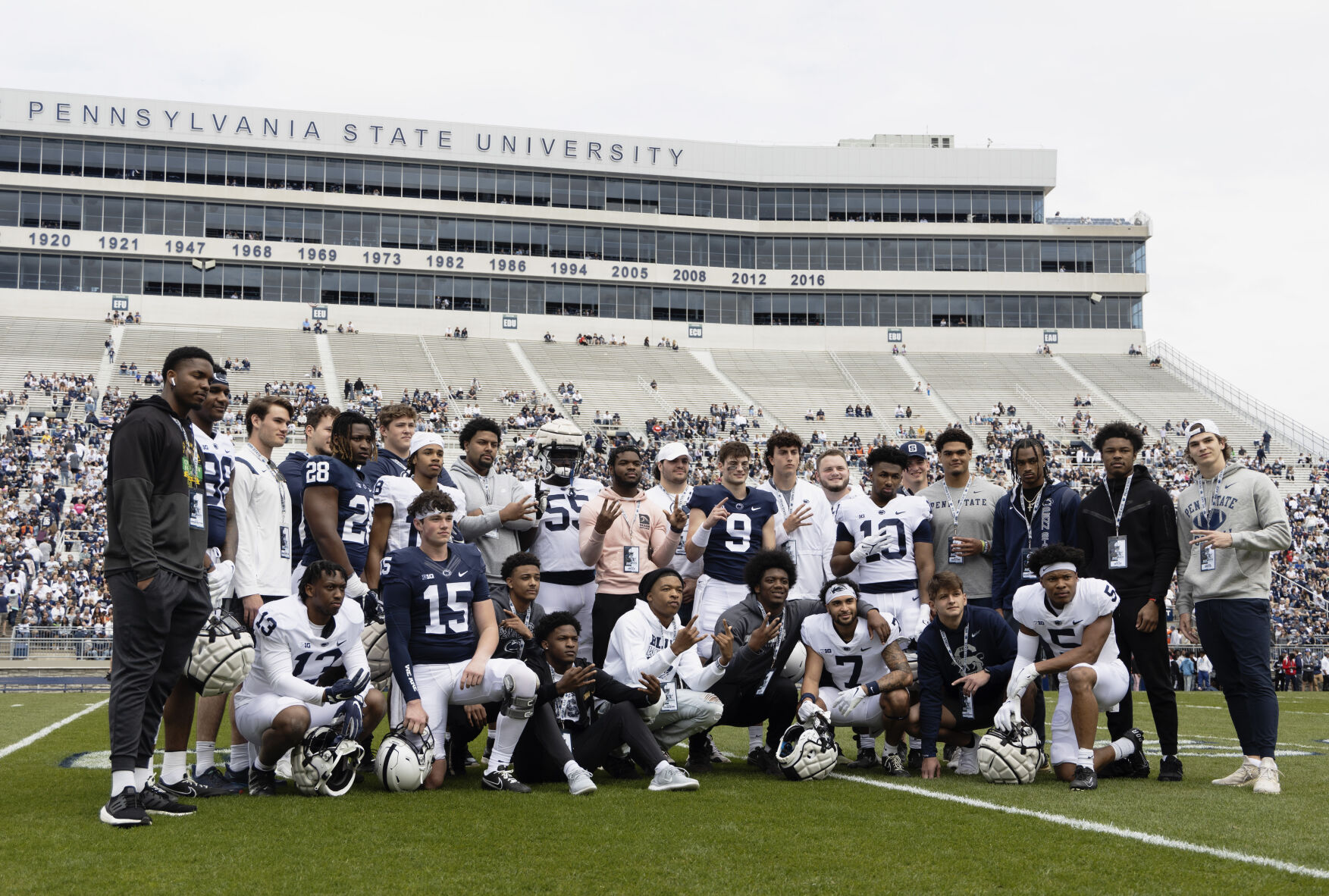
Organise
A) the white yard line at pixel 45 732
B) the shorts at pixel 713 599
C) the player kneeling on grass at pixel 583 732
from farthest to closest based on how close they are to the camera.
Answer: the white yard line at pixel 45 732 → the shorts at pixel 713 599 → the player kneeling on grass at pixel 583 732

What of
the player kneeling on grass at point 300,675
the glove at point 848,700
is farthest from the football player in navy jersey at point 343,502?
the glove at point 848,700

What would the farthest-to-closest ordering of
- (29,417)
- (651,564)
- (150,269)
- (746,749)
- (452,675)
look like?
(150,269), (29,417), (746,749), (651,564), (452,675)

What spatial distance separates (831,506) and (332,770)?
158 inches

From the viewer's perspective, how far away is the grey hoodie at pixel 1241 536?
21.8 feet

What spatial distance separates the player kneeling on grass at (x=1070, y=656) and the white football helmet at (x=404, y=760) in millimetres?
3422

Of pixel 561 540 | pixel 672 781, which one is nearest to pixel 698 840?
pixel 672 781

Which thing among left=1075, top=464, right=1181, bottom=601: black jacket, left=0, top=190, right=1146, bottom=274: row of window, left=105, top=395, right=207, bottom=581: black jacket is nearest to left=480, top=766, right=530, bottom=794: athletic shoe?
left=105, top=395, right=207, bottom=581: black jacket

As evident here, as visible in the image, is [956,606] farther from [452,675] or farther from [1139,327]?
[1139,327]

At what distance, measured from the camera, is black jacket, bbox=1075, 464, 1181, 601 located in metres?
7.17

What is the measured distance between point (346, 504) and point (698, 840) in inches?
129

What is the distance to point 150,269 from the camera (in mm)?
48125

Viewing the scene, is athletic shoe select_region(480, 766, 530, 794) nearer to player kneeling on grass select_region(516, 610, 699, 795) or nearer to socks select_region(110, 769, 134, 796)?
player kneeling on grass select_region(516, 610, 699, 795)

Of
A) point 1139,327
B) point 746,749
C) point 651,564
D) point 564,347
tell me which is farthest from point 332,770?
point 1139,327

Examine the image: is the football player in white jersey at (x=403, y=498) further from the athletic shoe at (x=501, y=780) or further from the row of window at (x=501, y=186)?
the row of window at (x=501, y=186)
